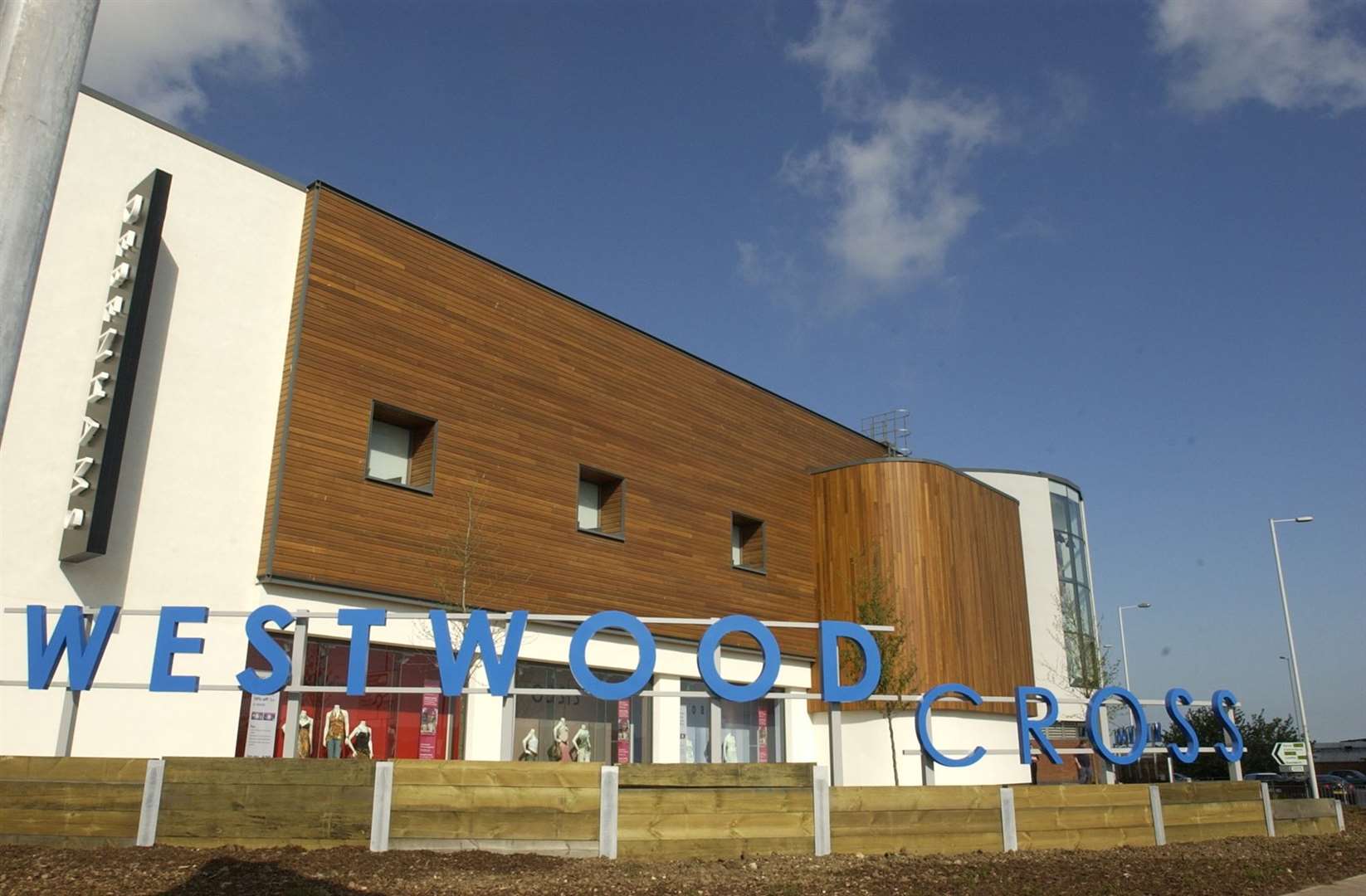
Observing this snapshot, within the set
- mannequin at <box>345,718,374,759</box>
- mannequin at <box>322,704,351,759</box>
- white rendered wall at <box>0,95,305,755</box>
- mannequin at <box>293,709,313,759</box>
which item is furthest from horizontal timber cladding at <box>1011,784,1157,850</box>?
white rendered wall at <box>0,95,305,755</box>

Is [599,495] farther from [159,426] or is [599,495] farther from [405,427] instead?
[159,426]

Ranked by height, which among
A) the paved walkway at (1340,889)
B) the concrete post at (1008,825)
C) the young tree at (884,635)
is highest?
the young tree at (884,635)

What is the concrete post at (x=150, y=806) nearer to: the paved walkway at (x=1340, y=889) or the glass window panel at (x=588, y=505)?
the paved walkway at (x=1340, y=889)

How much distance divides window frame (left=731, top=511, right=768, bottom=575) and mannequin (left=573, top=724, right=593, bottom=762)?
7.21 metres

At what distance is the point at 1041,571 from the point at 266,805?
155 feet

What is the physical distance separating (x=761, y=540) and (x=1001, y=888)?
1840 centimetres

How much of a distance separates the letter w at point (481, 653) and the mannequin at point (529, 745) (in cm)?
661

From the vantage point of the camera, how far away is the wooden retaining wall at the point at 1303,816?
706 inches

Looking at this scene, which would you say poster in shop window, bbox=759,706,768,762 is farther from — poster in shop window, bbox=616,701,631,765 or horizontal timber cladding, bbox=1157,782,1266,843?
horizontal timber cladding, bbox=1157,782,1266,843

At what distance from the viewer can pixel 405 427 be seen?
20.9 meters

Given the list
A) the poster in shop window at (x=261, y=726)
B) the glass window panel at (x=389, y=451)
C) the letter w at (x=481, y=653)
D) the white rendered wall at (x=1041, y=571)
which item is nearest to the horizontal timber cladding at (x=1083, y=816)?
the letter w at (x=481, y=653)

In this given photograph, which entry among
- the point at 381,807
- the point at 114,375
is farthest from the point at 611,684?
the point at 114,375

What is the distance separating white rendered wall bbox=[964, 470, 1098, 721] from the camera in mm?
51003

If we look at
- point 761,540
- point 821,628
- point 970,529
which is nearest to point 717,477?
point 761,540
